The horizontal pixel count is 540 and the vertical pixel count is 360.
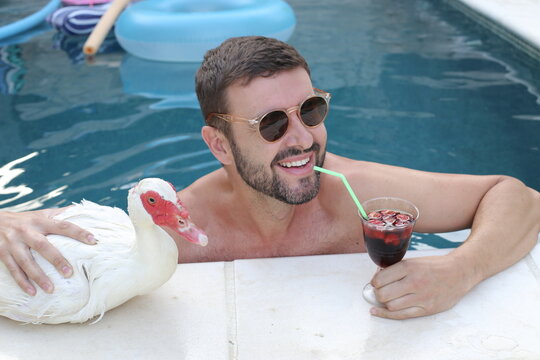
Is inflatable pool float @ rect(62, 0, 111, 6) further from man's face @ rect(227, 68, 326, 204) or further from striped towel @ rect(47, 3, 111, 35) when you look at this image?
man's face @ rect(227, 68, 326, 204)

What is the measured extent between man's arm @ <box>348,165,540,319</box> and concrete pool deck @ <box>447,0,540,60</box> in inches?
128

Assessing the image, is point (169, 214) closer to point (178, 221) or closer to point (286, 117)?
point (178, 221)

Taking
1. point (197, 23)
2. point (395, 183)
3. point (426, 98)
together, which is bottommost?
point (426, 98)

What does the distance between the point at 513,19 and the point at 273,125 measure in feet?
14.0

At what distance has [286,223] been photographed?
250cm

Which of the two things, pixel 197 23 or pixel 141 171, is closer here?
pixel 141 171

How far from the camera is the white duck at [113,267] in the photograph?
1.74 m

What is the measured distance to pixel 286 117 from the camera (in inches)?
81.2

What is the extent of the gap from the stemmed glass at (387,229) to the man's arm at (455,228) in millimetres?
57

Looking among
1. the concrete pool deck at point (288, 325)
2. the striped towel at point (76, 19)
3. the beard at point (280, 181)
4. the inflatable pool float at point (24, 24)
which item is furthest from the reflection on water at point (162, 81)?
the concrete pool deck at point (288, 325)

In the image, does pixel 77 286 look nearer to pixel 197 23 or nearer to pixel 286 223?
pixel 286 223

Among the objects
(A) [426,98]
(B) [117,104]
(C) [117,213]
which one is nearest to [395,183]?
(C) [117,213]

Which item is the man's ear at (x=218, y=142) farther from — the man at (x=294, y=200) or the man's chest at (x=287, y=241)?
the man's chest at (x=287, y=241)

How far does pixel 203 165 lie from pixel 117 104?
1.32 meters
